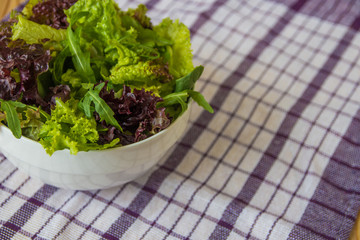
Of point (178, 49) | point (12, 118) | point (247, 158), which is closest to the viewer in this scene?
point (12, 118)

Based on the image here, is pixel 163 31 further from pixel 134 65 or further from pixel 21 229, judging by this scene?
pixel 21 229

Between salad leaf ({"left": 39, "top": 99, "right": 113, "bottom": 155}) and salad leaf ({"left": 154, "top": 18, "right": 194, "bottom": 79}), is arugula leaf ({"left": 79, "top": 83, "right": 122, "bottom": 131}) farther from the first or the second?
salad leaf ({"left": 154, "top": 18, "right": 194, "bottom": 79})

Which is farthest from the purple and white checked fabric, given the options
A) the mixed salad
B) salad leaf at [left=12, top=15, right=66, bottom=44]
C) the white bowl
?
salad leaf at [left=12, top=15, right=66, bottom=44]

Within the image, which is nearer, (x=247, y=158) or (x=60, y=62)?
(x=60, y=62)

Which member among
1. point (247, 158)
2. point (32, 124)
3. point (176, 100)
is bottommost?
point (247, 158)

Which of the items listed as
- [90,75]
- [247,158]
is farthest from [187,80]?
[247,158]

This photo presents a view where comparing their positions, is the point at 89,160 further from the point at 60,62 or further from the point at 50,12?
the point at 50,12
